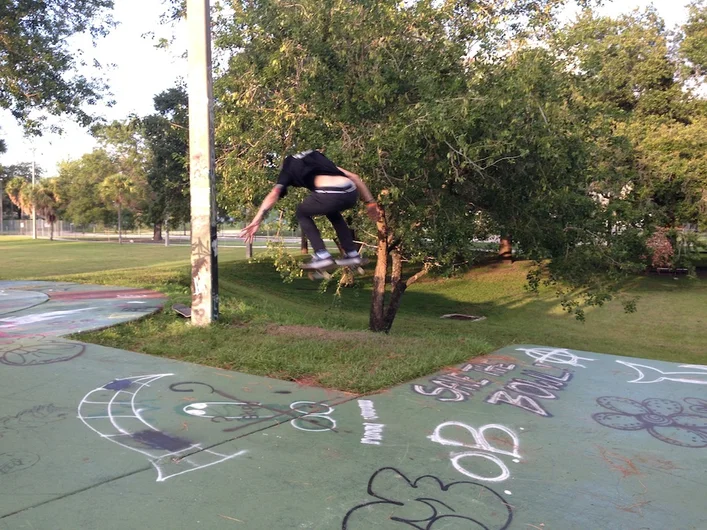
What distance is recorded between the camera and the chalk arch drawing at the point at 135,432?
366 centimetres

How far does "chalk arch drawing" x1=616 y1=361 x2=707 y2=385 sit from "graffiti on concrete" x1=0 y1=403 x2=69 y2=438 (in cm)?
583

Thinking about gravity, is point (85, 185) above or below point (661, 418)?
above

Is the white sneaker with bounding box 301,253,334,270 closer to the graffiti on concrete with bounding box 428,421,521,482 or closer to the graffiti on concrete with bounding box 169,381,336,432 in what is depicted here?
the graffiti on concrete with bounding box 169,381,336,432

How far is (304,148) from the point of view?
8883 millimetres

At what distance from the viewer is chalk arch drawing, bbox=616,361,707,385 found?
6320 mm

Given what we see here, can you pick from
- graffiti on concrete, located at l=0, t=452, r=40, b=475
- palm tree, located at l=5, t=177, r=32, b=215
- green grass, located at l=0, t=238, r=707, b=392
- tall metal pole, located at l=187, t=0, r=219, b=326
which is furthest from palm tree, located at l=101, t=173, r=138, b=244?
graffiti on concrete, located at l=0, t=452, r=40, b=475

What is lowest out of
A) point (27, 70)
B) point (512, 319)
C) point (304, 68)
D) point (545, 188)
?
point (512, 319)

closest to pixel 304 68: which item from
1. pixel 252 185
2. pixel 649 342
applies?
pixel 252 185

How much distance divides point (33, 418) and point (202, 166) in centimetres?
457

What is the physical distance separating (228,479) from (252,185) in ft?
21.1

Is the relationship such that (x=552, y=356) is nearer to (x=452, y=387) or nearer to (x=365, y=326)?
(x=452, y=387)

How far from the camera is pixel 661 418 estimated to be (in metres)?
4.91

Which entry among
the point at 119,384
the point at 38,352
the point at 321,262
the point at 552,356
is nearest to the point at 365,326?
the point at 552,356

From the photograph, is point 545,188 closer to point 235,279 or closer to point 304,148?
point 304,148
